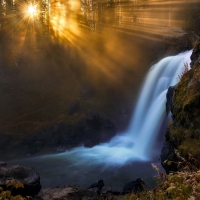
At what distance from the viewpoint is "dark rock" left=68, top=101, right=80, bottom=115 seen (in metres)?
25.4

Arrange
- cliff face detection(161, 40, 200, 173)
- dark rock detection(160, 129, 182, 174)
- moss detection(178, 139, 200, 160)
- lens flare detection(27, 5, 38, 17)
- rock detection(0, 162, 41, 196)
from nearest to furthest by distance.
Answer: moss detection(178, 139, 200, 160)
cliff face detection(161, 40, 200, 173)
dark rock detection(160, 129, 182, 174)
rock detection(0, 162, 41, 196)
lens flare detection(27, 5, 38, 17)

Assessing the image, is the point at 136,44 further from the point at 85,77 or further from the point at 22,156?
the point at 22,156

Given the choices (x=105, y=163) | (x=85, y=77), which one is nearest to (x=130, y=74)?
(x=85, y=77)

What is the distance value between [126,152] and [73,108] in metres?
9.25

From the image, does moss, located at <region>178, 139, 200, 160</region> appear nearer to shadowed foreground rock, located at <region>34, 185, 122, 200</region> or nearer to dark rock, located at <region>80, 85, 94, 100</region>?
shadowed foreground rock, located at <region>34, 185, 122, 200</region>

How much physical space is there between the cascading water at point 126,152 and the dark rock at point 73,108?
5.16 meters

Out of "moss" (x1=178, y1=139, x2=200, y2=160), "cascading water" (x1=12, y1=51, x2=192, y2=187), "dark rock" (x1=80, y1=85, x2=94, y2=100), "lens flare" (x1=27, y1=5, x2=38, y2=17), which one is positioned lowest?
"cascading water" (x1=12, y1=51, x2=192, y2=187)

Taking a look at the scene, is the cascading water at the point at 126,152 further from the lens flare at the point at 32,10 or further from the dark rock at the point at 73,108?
the lens flare at the point at 32,10

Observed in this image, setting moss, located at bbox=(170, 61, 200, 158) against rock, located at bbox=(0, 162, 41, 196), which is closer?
moss, located at bbox=(170, 61, 200, 158)

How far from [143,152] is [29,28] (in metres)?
28.0

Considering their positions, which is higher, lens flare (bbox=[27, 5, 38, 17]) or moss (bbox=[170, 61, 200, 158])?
lens flare (bbox=[27, 5, 38, 17])

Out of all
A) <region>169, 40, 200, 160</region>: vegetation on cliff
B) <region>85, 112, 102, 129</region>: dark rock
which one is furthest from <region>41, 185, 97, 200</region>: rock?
<region>85, 112, 102, 129</region>: dark rock

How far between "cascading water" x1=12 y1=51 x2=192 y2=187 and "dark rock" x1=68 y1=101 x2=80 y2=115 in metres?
5.16

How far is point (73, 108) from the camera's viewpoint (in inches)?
1011
